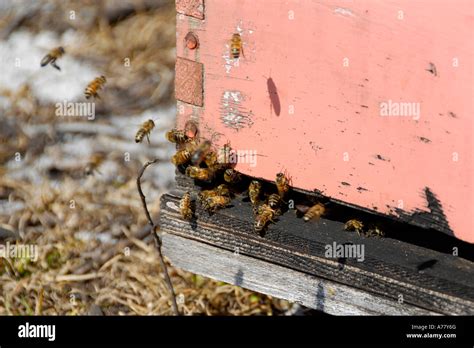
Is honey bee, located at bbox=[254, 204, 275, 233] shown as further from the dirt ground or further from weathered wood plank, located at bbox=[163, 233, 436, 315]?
the dirt ground

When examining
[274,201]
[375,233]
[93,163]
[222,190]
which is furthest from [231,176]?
[93,163]

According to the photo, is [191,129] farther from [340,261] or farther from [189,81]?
[340,261]

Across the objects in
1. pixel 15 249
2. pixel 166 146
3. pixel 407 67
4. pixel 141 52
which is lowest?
pixel 15 249

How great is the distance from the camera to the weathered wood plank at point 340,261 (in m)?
3.28

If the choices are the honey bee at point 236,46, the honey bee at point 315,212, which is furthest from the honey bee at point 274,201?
the honey bee at point 236,46

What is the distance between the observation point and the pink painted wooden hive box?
309 cm

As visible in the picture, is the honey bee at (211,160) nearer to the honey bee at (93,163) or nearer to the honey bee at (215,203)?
the honey bee at (215,203)

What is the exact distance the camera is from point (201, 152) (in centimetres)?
365

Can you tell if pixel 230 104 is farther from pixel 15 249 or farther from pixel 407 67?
pixel 15 249

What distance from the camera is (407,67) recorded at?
3137mm

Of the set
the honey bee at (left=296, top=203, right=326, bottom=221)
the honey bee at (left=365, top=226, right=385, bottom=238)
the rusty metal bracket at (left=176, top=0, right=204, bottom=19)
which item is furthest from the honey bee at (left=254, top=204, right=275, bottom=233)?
the rusty metal bracket at (left=176, top=0, right=204, bottom=19)

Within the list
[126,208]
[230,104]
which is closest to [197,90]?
[230,104]

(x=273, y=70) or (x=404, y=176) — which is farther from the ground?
(x=273, y=70)
